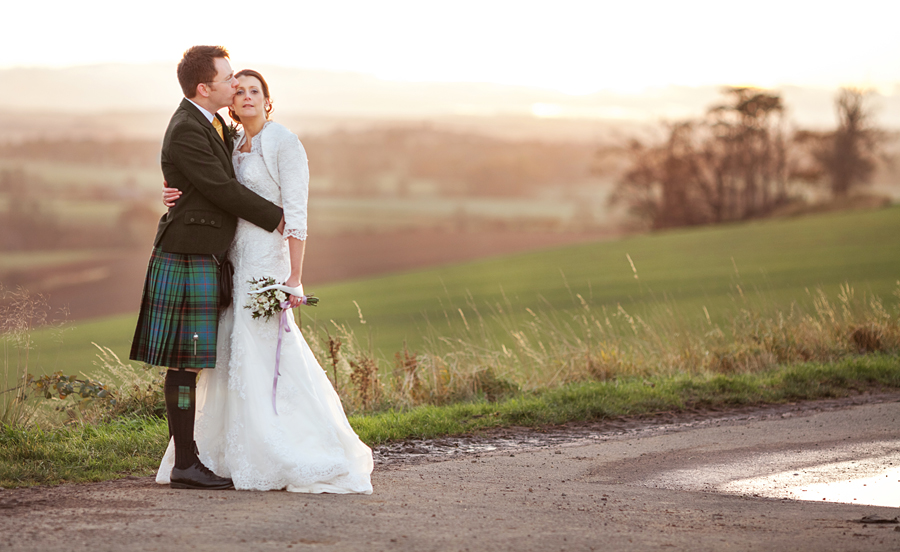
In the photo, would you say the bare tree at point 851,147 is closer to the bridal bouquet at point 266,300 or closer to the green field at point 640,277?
the green field at point 640,277

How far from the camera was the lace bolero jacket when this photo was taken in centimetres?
457

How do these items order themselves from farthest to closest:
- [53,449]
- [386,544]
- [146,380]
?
[146,380] → [53,449] → [386,544]

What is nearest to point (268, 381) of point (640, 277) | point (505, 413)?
point (505, 413)

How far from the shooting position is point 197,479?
14.9 feet

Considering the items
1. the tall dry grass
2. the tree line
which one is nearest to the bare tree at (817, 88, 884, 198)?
the tree line

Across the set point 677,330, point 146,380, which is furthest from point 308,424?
point 677,330

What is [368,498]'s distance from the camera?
4477 millimetres

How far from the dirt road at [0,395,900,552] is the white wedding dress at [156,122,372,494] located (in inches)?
5.9

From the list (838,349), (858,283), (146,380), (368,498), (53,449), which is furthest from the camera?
(858,283)

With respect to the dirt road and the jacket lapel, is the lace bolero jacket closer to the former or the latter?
the jacket lapel

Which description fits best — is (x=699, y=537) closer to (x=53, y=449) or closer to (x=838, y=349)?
(x=53, y=449)

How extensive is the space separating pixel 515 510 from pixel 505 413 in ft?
9.61

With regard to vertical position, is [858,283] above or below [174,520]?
below

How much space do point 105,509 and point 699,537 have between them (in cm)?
282
